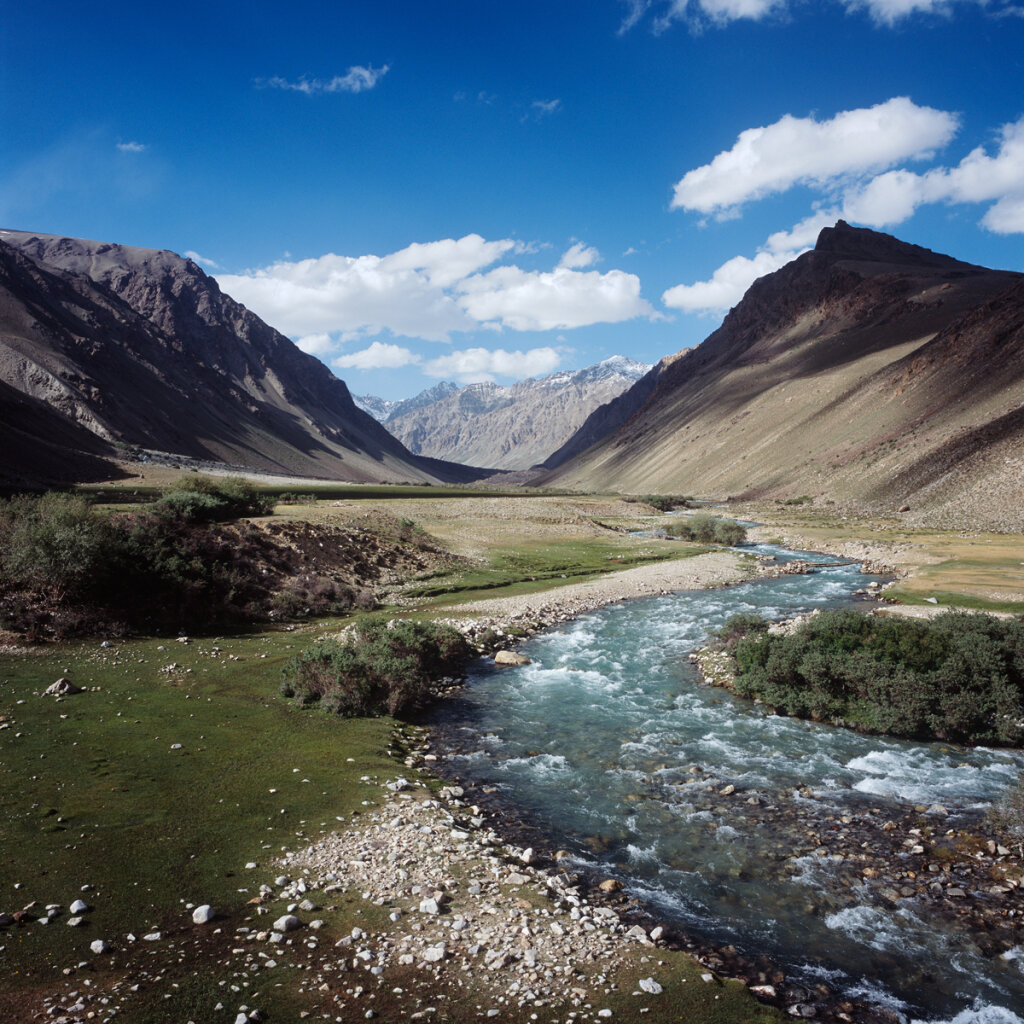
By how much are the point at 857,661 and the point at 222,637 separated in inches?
948

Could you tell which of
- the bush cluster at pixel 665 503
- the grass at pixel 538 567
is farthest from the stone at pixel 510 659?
the bush cluster at pixel 665 503

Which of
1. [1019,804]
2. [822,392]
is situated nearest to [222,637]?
[1019,804]

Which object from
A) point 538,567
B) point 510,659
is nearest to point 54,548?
point 510,659

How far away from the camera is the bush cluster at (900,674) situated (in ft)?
55.7

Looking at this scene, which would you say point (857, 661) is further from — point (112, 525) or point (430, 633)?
point (112, 525)

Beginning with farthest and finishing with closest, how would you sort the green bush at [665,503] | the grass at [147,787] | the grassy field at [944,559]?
the green bush at [665,503] → the grassy field at [944,559] → the grass at [147,787]

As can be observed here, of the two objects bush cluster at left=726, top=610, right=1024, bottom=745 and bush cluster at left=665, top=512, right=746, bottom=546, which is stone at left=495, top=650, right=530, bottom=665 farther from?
bush cluster at left=665, top=512, right=746, bottom=546

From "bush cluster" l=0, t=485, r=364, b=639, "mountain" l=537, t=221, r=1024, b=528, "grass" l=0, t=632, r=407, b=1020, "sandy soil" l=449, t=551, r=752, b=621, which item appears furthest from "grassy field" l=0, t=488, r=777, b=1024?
"mountain" l=537, t=221, r=1024, b=528

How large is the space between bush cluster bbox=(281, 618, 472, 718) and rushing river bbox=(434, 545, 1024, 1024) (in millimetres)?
1629

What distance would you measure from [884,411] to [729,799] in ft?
395

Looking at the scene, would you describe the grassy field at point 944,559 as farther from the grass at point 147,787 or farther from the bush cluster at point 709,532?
the grass at point 147,787

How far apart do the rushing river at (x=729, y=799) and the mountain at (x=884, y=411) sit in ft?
195

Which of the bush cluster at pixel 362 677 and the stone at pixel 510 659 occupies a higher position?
the bush cluster at pixel 362 677

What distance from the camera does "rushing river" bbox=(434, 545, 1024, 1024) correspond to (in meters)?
9.07
